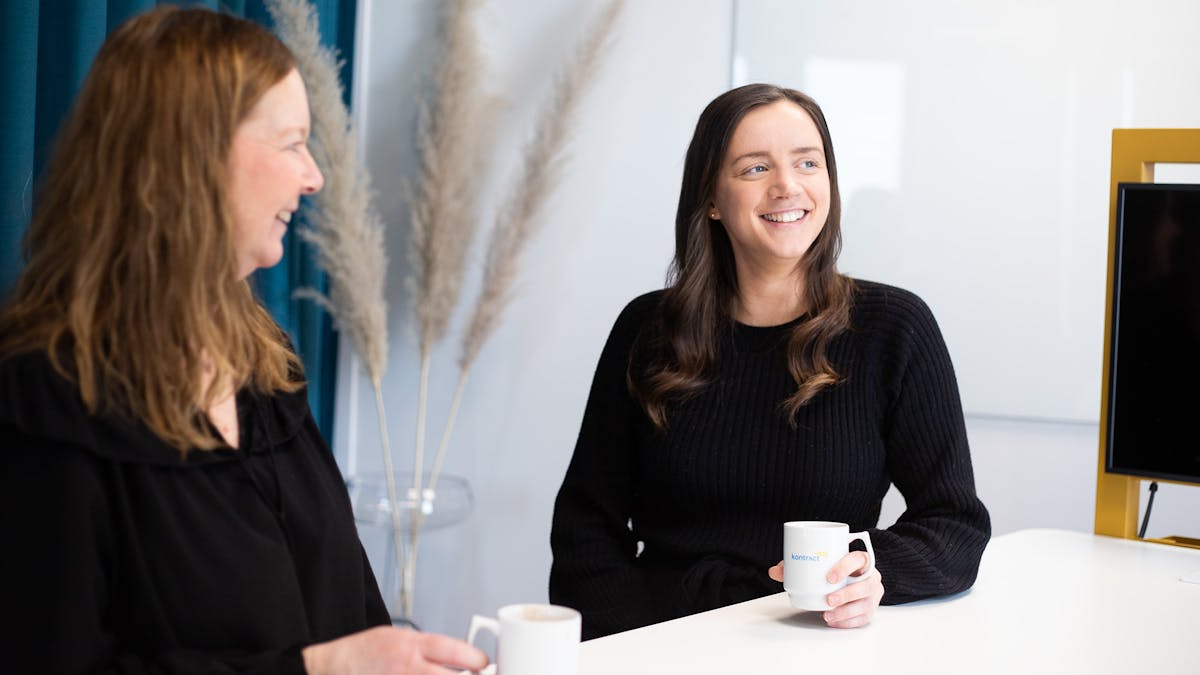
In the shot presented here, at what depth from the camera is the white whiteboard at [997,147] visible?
294 centimetres

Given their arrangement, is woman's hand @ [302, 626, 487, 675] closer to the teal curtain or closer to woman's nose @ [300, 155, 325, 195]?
woman's nose @ [300, 155, 325, 195]

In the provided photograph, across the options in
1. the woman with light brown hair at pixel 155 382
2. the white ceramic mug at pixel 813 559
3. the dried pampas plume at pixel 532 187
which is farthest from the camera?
the dried pampas plume at pixel 532 187

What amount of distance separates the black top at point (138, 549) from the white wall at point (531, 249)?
219cm

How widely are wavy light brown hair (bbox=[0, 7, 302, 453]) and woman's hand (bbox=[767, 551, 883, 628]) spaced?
67 cm

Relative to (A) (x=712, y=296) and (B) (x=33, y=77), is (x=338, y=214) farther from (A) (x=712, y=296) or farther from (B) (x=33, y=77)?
(A) (x=712, y=296)

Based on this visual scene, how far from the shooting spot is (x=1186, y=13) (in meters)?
2.87

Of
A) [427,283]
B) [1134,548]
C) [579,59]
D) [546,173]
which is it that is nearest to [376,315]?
[427,283]

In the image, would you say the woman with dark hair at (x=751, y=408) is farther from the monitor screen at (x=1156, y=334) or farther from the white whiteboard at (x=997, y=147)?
the white whiteboard at (x=997, y=147)

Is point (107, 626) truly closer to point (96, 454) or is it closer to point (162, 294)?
point (96, 454)

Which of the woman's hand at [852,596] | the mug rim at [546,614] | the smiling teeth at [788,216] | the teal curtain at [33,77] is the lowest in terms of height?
the woman's hand at [852,596]

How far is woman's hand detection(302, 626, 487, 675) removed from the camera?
1054 mm

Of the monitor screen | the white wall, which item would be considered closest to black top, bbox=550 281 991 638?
the monitor screen

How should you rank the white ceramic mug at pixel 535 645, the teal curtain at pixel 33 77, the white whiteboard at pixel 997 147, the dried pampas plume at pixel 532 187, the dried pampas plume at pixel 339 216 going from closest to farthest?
the white ceramic mug at pixel 535 645
the teal curtain at pixel 33 77
the white whiteboard at pixel 997 147
the dried pampas plume at pixel 339 216
the dried pampas plume at pixel 532 187

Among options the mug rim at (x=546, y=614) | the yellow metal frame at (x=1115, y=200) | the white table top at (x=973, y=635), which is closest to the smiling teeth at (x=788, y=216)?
the yellow metal frame at (x=1115, y=200)
